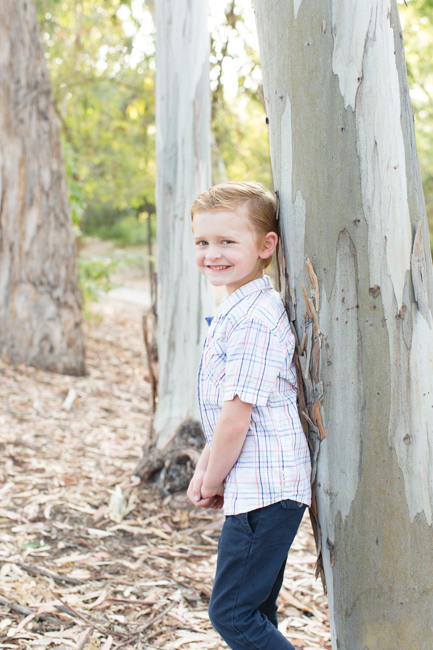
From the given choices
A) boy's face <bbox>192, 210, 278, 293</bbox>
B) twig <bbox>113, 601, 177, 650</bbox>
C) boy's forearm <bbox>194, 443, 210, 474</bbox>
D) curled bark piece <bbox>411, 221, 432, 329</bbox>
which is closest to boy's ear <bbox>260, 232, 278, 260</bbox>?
boy's face <bbox>192, 210, 278, 293</bbox>

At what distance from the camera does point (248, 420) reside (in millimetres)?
1556

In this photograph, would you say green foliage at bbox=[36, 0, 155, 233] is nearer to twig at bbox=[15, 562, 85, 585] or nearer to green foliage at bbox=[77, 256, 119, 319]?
green foliage at bbox=[77, 256, 119, 319]

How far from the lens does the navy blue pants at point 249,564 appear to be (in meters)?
1.58

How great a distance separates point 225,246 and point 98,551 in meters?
1.88

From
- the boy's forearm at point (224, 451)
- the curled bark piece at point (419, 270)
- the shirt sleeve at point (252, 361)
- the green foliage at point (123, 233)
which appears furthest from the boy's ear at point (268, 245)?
the green foliage at point (123, 233)

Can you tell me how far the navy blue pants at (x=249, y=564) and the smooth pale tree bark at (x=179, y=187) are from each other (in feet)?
6.50

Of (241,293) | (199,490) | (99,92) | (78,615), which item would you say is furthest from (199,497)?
(99,92)

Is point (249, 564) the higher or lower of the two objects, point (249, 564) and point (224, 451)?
the lower

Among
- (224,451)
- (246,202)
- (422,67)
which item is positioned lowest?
(224,451)

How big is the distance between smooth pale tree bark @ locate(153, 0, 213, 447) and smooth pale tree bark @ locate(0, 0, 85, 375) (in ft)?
8.17

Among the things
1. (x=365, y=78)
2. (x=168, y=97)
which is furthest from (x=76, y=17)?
(x=365, y=78)

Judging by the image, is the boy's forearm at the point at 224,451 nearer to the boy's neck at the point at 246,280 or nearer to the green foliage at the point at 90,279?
the boy's neck at the point at 246,280

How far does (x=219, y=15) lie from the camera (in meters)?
5.91

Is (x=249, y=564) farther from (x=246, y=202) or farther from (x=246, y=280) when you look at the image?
(x=246, y=202)
